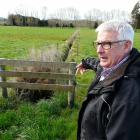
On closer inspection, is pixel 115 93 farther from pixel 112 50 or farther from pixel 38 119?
pixel 38 119

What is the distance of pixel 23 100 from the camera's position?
830cm

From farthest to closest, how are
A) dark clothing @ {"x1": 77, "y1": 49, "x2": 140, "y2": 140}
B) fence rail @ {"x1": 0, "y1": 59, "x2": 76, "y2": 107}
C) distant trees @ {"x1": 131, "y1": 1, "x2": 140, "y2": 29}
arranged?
distant trees @ {"x1": 131, "y1": 1, "x2": 140, "y2": 29}, fence rail @ {"x1": 0, "y1": 59, "x2": 76, "y2": 107}, dark clothing @ {"x1": 77, "y1": 49, "x2": 140, "y2": 140}

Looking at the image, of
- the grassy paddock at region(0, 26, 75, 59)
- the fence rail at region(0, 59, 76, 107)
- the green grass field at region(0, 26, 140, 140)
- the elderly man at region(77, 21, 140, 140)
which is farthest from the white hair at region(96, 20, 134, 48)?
the grassy paddock at region(0, 26, 75, 59)

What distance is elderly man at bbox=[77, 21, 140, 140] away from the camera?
2.56 m

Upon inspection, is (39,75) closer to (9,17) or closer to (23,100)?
(23,100)

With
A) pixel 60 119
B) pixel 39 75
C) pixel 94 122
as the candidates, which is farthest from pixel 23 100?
pixel 94 122

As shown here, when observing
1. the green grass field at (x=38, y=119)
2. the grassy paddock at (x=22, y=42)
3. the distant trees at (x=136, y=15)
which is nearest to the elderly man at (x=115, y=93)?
the green grass field at (x=38, y=119)

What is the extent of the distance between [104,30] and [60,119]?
13.9 ft

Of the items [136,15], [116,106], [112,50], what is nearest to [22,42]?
[112,50]

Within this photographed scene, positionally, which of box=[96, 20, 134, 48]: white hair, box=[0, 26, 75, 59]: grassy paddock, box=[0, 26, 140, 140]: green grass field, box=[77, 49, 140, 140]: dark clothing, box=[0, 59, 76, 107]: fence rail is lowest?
box=[0, 26, 75, 59]: grassy paddock

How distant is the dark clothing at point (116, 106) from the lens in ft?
8.37

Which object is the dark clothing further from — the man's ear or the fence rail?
the fence rail

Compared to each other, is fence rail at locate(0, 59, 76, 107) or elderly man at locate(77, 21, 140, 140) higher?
elderly man at locate(77, 21, 140, 140)

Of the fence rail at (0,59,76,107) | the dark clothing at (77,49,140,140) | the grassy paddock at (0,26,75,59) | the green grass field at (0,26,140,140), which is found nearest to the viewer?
the dark clothing at (77,49,140,140)
